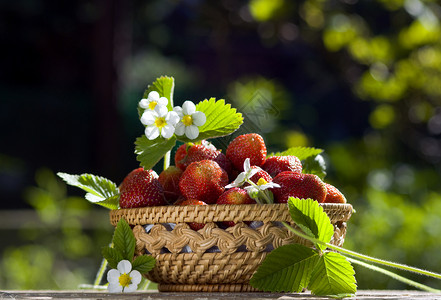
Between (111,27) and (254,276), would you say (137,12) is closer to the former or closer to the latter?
(111,27)

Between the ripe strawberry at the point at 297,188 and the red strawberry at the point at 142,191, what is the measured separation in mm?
204

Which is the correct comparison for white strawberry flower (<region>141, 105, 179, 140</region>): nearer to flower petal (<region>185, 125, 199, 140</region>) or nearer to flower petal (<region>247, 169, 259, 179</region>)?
flower petal (<region>185, 125, 199, 140</region>)

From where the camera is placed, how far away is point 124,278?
1031 mm

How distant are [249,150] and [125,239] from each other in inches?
10.1

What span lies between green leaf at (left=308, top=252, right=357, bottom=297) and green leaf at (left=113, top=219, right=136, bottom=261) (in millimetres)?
315

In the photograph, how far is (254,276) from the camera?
899 millimetres

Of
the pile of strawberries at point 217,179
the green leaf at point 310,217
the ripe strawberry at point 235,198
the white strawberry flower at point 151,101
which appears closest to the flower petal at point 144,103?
the white strawberry flower at point 151,101

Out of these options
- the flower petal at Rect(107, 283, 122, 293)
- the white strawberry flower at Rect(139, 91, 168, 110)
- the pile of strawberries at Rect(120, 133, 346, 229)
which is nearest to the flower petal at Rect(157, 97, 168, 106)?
the white strawberry flower at Rect(139, 91, 168, 110)

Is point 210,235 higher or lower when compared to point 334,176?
higher

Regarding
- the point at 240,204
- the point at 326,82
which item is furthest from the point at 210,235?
the point at 326,82

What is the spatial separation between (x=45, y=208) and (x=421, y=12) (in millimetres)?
1903

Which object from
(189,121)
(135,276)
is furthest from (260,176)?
(135,276)

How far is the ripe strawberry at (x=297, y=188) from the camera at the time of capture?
0.97m

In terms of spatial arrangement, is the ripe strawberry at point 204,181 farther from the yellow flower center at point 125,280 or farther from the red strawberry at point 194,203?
the yellow flower center at point 125,280
